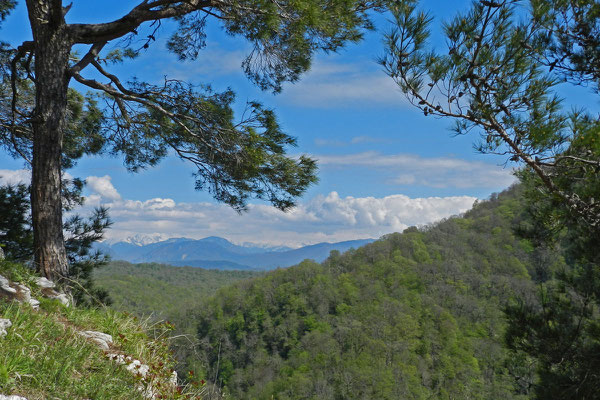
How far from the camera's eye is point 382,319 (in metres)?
41.9

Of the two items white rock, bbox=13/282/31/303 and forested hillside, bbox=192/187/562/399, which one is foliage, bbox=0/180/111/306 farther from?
forested hillside, bbox=192/187/562/399

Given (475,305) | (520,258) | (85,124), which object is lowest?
(475,305)

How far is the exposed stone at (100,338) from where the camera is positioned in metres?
2.55

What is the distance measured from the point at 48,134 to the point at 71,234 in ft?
8.85

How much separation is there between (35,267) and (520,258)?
166 feet

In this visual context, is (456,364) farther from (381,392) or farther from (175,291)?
(175,291)

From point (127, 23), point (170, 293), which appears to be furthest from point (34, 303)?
point (170, 293)

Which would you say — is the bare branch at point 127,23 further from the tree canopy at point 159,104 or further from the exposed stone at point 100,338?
the exposed stone at point 100,338

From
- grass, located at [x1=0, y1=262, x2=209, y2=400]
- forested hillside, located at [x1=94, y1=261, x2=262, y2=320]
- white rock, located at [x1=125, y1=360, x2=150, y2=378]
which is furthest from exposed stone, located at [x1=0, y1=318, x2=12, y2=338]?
forested hillside, located at [x1=94, y1=261, x2=262, y2=320]

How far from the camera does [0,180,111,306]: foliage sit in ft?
18.4

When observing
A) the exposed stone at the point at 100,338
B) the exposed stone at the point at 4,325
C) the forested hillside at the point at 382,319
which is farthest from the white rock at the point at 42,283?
the forested hillside at the point at 382,319

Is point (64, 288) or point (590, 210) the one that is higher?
point (590, 210)

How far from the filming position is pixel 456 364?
37.0 metres

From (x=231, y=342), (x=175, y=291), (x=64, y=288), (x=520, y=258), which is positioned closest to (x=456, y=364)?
(x=520, y=258)
